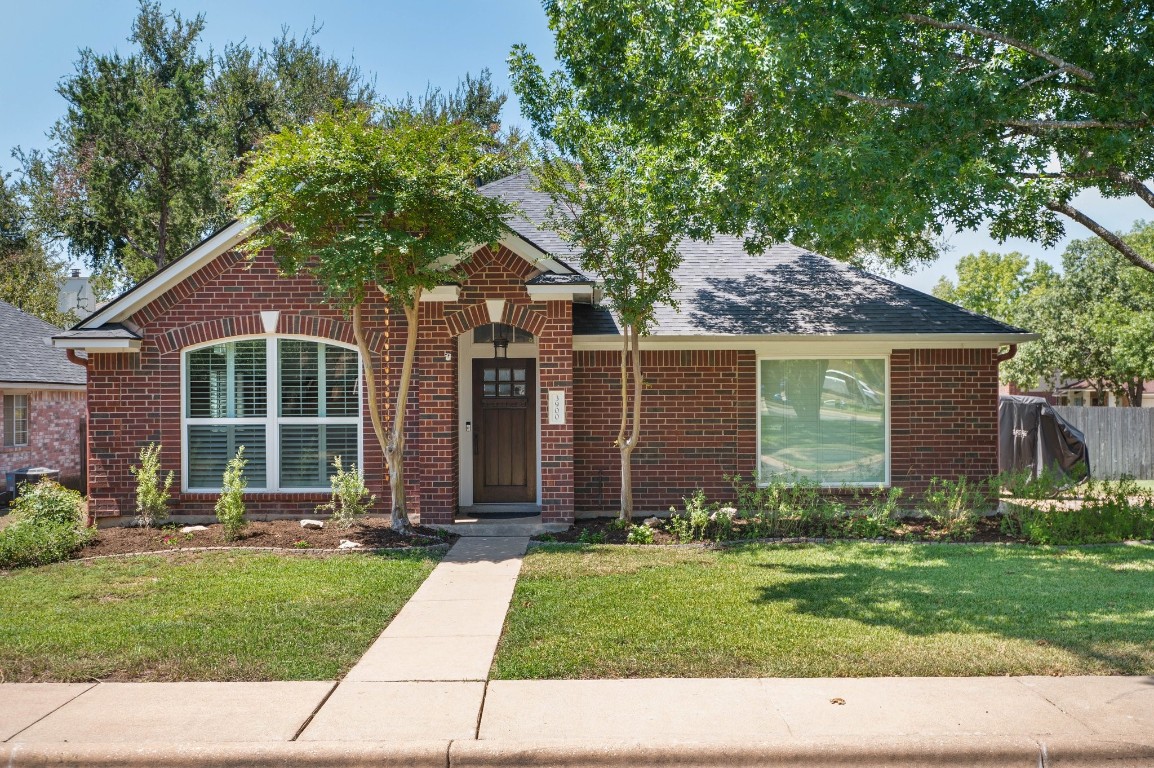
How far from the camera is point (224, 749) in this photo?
15.0 ft

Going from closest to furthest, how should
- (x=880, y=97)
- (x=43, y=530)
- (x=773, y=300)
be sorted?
(x=880, y=97)
(x=43, y=530)
(x=773, y=300)

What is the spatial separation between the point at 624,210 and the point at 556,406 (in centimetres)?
268

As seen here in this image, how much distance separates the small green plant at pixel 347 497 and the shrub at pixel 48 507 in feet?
9.36

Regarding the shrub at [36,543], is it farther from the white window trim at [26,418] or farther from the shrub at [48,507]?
the white window trim at [26,418]

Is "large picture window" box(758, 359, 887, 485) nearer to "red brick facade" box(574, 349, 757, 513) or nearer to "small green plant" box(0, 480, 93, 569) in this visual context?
"red brick facade" box(574, 349, 757, 513)

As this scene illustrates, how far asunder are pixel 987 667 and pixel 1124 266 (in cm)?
3188

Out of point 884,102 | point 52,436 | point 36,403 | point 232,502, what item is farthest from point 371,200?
point 52,436

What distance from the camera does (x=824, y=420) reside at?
41.4 feet

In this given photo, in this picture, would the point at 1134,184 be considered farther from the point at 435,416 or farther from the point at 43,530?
the point at 43,530

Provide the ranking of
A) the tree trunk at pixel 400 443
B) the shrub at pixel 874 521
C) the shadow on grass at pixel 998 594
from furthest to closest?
1. the shrub at pixel 874 521
2. the tree trunk at pixel 400 443
3. the shadow on grass at pixel 998 594

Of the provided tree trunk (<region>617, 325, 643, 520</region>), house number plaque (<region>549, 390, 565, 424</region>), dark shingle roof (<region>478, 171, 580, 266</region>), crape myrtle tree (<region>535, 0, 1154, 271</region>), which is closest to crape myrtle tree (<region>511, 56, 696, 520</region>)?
tree trunk (<region>617, 325, 643, 520</region>)

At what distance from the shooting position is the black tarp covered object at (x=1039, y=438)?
17953 mm

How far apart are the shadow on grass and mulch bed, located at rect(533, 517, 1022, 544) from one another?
0.74 meters

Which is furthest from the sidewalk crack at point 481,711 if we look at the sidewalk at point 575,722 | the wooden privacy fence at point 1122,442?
the wooden privacy fence at point 1122,442
